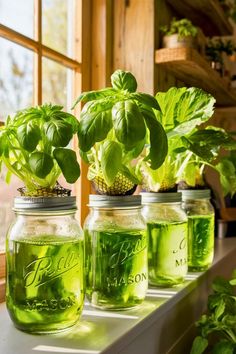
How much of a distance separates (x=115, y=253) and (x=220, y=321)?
1.31ft

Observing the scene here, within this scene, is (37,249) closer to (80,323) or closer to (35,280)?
(35,280)

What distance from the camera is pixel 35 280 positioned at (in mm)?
700

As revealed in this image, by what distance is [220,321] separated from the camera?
1064mm

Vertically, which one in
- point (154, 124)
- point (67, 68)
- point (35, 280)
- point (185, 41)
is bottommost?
point (35, 280)

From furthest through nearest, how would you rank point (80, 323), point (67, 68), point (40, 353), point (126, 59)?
point (126, 59), point (67, 68), point (80, 323), point (40, 353)

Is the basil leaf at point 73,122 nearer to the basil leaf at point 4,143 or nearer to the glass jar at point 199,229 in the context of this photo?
the basil leaf at point 4,143

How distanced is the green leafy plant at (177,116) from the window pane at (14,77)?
36cm

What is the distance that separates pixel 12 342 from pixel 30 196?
23 centimetres

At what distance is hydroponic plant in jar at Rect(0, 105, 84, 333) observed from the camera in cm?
69

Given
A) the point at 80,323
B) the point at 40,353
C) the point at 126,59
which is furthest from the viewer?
the point at 126,59

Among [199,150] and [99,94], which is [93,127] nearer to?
[99,94]

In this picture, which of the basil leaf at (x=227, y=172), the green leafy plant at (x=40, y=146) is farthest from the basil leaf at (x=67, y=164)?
the basil leaf at (x=227, y=172)

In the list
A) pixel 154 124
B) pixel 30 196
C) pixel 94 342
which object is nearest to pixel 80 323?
pixel 94 342

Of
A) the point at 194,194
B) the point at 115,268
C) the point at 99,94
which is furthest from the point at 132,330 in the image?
the point at 194,194
